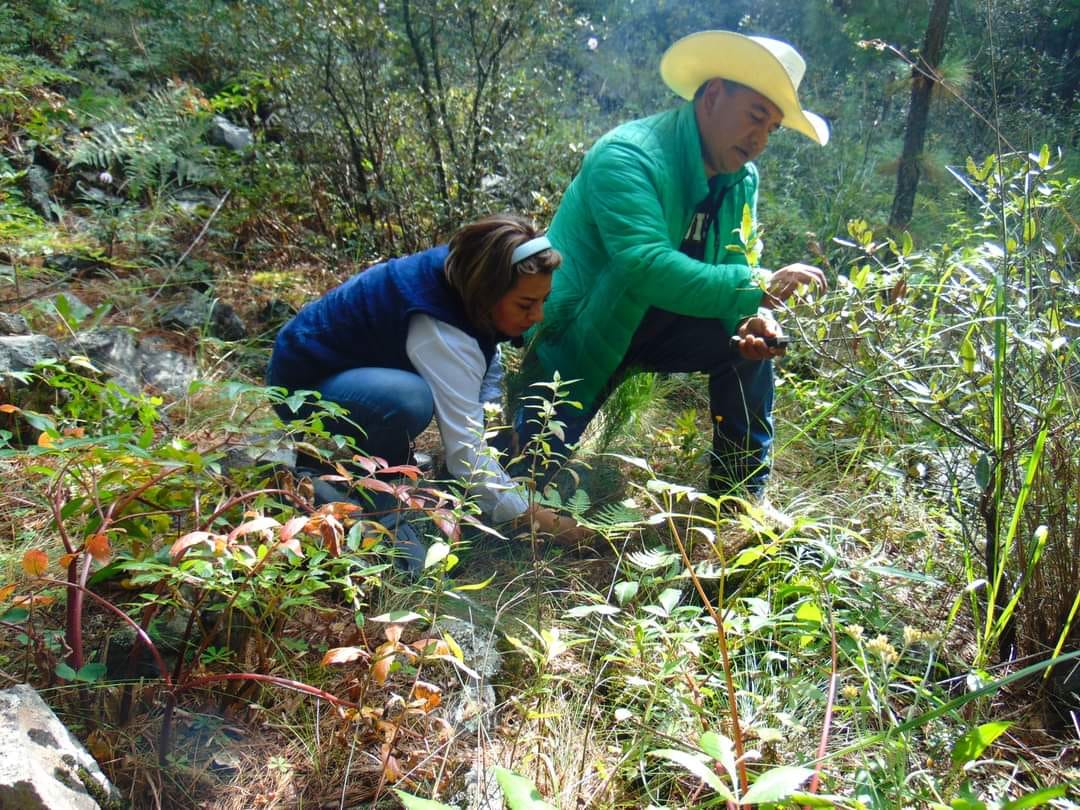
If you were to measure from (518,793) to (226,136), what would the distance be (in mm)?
4852

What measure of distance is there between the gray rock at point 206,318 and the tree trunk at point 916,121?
348cm

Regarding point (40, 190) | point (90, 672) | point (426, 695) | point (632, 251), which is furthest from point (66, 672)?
point (40, 190)

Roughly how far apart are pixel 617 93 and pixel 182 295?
211 inches

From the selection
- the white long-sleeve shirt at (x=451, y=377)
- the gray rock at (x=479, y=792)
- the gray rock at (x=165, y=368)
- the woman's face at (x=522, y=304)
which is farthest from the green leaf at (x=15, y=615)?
the gray rock at (x=165, y=368)

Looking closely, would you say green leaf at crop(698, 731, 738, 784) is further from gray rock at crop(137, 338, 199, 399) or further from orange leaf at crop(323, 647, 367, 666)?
gray rock at crop(137, 338, 199, 399)

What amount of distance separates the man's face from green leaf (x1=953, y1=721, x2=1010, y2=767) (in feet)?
6.29

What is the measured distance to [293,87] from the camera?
145 inches

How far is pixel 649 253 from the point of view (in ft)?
7.73

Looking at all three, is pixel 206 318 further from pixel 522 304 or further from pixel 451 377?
pixel 522 304

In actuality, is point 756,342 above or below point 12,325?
below

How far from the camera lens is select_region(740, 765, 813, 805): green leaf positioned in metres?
0.84

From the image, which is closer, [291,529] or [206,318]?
[291,529]

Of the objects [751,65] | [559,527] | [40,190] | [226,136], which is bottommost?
[559,527]

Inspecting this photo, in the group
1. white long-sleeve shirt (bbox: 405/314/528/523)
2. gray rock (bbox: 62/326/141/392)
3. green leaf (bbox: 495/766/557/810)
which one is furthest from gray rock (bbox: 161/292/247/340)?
green leaf (bbox: 495/766/557/810)
